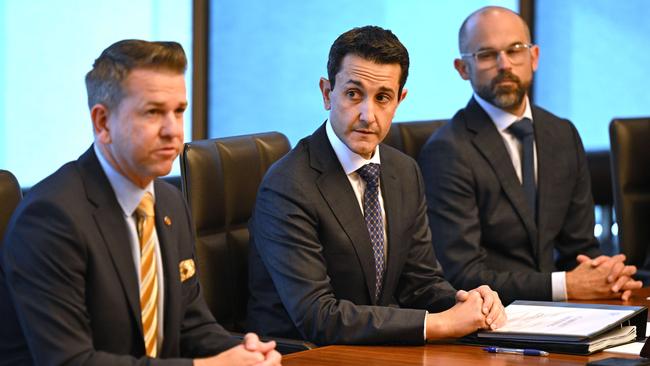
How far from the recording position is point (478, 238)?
3.98 meters

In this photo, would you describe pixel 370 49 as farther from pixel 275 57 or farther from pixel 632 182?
pixel 275 57

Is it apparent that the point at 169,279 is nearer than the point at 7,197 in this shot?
Yes

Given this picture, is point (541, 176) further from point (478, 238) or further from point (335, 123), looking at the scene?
point (335, 123)

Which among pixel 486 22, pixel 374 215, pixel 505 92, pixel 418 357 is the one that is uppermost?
pixel 486 22

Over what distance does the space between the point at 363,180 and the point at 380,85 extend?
0.28 m

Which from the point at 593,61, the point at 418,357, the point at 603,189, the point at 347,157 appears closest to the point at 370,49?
the point at 347,157

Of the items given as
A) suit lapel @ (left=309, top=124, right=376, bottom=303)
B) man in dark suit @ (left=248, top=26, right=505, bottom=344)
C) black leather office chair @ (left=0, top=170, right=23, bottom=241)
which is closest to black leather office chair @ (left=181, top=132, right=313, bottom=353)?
man in dark suit @ (left=248, top=26, right=505, bottom=344)

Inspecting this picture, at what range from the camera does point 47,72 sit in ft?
14.9

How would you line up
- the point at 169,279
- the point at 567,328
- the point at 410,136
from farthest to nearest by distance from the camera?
the point at 410,136 → the point at 567,328 → the point at 169,279

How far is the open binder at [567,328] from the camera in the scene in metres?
2.78

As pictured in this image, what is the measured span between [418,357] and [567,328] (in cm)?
41

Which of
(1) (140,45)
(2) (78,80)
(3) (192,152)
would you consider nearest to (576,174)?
(3) (192,152)

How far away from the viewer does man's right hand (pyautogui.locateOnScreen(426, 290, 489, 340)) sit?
2.89m

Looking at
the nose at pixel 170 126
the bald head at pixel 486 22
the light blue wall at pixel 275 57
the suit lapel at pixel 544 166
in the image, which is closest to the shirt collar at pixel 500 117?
the suit lapel at pixel 544 166
